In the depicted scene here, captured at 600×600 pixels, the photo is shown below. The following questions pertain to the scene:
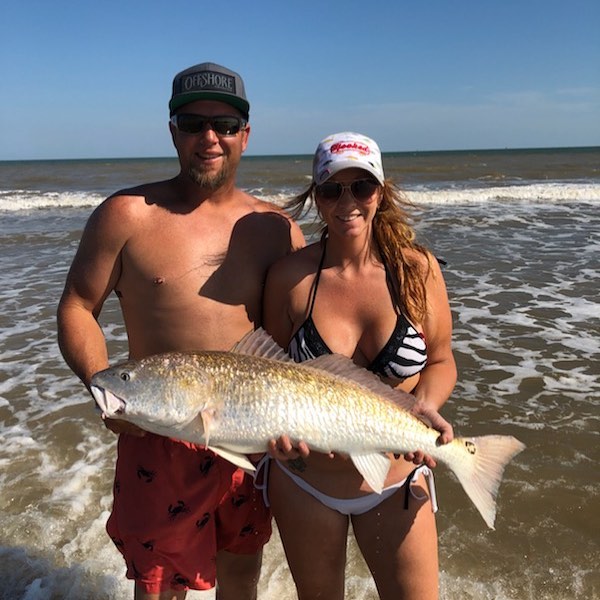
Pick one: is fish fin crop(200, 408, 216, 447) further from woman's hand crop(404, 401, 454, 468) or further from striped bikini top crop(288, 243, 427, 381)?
woman's hand crop(404, 401, 454, 468)

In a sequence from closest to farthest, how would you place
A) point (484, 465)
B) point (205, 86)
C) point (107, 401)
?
point (107, 401) < point (484, 465) < point (205, 86)

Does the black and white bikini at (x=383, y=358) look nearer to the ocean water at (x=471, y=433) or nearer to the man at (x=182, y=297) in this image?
the man at (x=182, y=297)

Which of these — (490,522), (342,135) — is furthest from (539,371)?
A: (342,135)

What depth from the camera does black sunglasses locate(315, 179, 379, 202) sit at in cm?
297

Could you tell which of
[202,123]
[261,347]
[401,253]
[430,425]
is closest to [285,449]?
[261,347]

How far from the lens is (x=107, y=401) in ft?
8.20

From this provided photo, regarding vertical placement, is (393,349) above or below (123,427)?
above

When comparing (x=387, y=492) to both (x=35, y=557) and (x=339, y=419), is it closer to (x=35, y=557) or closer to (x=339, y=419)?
(x=339, y=419)

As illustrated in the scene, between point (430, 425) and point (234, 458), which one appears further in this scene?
point (430, 425)

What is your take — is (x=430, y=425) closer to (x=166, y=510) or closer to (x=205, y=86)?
(x=166, y=510)

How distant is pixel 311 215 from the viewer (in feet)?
62.5

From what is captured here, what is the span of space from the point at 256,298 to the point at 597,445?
3731 millimetres

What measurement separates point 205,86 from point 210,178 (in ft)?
1.52

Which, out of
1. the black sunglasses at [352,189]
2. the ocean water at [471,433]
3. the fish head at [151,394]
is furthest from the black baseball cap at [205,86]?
the ocean water at [471,433]
